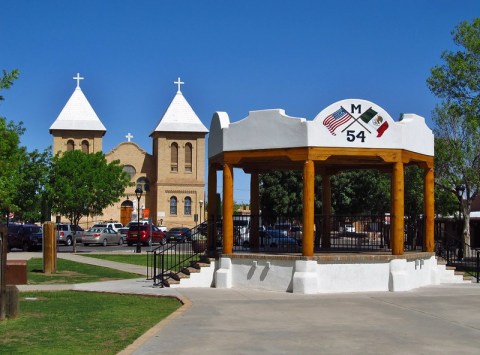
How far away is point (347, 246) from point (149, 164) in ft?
213

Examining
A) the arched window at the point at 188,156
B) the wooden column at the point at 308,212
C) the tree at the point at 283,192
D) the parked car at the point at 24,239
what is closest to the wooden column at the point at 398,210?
the wooden column at the point at 308,212

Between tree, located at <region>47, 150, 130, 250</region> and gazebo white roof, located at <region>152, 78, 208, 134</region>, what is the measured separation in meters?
26.0

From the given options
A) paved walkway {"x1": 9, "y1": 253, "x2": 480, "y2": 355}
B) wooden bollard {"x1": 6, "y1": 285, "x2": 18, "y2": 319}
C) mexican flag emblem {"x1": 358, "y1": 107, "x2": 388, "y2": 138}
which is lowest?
paved walkway {"x1": 9, "y1": 253, "x2": 480, "y2": 355}

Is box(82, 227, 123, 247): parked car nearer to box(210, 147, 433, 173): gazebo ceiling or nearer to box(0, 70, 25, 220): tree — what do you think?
Result: box(0, 70, 25, 220): tree

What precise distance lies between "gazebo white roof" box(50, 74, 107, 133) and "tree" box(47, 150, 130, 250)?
2615 cm

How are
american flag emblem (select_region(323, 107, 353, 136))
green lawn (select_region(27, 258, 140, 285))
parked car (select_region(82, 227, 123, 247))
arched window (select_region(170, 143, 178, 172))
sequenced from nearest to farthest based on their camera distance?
american flag emblem (select_region(323, 107, 353, 136)) < green lawn (select_region(27, 258, 140, 285)) < parked car (select_region(82, 227, 123, 247)) < arched window (select_region(170, 143, 178, 172))

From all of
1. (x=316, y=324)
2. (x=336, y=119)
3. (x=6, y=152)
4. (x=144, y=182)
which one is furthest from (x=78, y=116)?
(x=316, y=324)

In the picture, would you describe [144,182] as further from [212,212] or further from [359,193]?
[212,212]

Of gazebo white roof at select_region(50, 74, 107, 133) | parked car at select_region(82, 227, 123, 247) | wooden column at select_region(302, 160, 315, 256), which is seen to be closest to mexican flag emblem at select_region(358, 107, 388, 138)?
wooden column at select_region(302, 160, 315, 256)

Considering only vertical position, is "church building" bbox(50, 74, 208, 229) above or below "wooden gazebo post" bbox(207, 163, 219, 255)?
above

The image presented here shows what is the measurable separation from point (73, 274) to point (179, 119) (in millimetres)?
61689

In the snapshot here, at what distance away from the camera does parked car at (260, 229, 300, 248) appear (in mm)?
22922

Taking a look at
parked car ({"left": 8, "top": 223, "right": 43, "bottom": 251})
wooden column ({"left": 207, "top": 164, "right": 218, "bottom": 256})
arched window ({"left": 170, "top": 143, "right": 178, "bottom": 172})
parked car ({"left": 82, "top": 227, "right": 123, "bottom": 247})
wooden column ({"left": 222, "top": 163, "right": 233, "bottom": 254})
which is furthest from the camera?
arched window ({"left": 170, "top": 143, "right": 178, "bottom": 172})

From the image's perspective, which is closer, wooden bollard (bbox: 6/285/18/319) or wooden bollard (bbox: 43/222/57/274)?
wooden bollard (bbox: 6/285/18/319)
